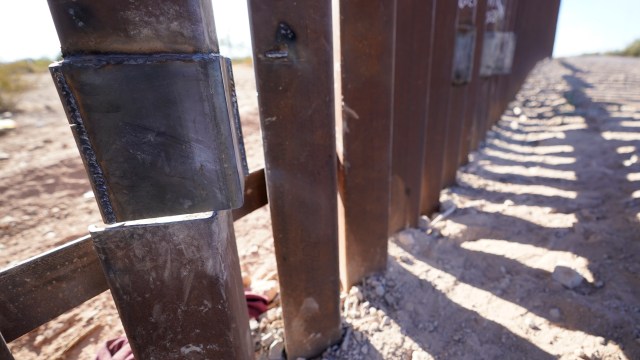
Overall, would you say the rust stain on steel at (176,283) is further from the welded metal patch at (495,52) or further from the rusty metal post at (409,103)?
the welded metal patch at (495,52)

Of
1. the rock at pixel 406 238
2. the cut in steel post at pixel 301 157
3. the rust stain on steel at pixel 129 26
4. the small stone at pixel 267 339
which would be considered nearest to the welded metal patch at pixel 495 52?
the rock at pixel 406 238

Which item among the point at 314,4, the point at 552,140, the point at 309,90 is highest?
the point at 314,4

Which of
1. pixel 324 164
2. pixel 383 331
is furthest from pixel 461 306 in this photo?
pixel 324 164

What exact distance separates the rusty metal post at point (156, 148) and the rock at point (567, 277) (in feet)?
6.29

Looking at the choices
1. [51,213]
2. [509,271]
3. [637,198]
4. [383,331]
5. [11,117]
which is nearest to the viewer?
[383,331]

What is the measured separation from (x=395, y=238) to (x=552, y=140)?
4.00 metres

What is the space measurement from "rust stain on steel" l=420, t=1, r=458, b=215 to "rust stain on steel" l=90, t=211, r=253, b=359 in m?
1.98

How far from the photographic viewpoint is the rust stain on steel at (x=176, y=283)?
764mm

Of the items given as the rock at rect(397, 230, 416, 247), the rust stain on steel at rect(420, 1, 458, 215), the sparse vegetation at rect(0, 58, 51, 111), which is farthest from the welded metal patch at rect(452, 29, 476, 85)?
the sparse vegetation at rect(0, 58, 51, 111)

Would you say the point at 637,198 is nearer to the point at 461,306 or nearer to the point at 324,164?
the point at 461,306

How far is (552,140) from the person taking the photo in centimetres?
482

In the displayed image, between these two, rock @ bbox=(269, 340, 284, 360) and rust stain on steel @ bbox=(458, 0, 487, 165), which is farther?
rust stain on steel @ bbox=(458, 0, 487, 165)

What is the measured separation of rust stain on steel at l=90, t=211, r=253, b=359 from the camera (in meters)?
0.76

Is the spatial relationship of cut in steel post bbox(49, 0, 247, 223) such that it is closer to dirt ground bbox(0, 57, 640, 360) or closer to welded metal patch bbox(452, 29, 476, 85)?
dirt ground bbox(0, 57, 640, 360)
